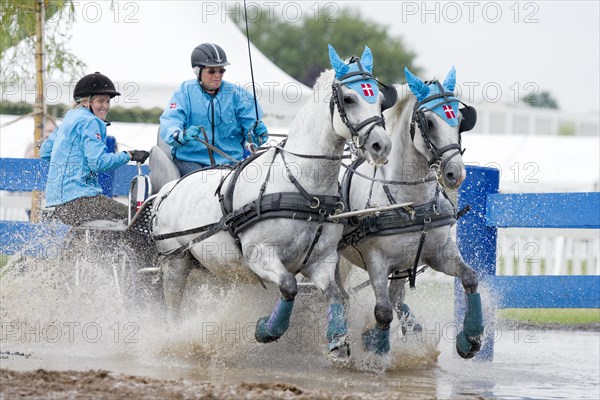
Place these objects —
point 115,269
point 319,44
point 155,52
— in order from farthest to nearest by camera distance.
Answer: point 319,44, point 155,52, point 115,269

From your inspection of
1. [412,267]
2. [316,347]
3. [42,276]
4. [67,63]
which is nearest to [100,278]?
[42,276]

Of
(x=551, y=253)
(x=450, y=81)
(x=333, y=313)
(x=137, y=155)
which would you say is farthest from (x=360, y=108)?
(x=551, y=253)

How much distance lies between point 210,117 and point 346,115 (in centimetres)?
204

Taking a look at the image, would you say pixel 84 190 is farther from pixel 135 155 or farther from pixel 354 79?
pixel 354 79

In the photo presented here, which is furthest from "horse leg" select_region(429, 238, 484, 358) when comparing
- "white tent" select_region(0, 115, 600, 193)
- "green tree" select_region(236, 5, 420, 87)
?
"green tree" select_region(236, 5, 420, 87)

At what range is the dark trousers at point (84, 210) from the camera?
8297 mm

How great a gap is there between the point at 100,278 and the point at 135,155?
1.01 m

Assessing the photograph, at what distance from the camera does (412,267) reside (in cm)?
732

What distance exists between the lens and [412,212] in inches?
280

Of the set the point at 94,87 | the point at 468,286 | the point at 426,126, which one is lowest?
the point at 468,286

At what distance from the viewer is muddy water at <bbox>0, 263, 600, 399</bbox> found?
6.86 m

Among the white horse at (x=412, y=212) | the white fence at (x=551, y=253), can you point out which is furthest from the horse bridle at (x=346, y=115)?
the white fence at (x=551, y=253)

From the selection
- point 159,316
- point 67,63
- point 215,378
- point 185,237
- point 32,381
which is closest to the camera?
point 32,381

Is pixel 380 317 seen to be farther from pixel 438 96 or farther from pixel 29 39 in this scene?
pixel 29 39
